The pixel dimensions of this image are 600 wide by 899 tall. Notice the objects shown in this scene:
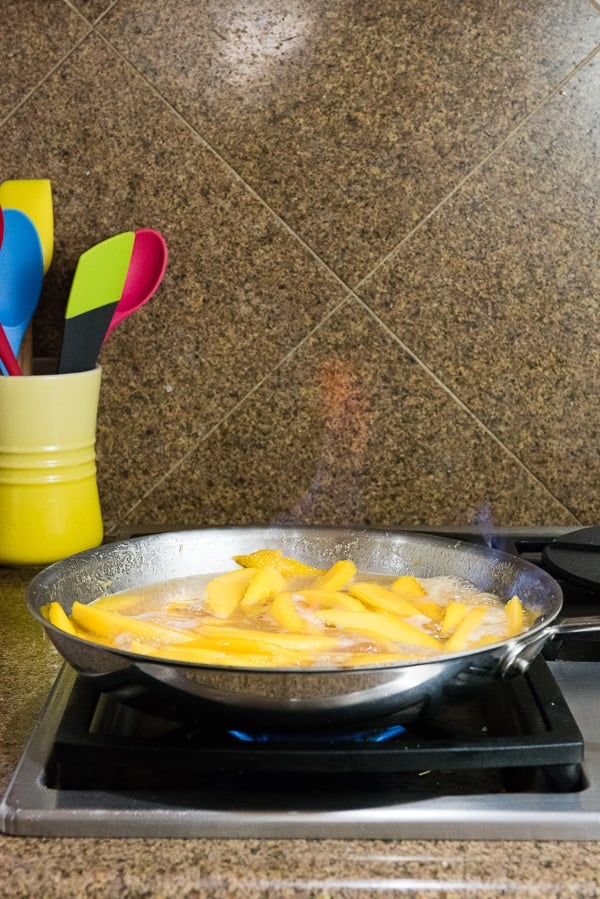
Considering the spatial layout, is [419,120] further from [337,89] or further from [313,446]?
[313,446]

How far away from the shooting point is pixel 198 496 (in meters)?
1.25

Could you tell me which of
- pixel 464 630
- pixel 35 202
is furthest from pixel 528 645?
pixel 35 202

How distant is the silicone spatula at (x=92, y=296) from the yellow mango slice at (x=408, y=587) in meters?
0.48

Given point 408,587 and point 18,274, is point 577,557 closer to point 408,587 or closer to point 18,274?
point 408,587

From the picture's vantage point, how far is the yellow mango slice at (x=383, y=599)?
755 millimetres

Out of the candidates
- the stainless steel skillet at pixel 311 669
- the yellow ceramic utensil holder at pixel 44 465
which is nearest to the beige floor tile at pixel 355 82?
the yellow ceramic utensil holder at pixel 44 465

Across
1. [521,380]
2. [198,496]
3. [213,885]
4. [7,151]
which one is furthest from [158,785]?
[7,151]

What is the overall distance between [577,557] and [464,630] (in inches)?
13.2

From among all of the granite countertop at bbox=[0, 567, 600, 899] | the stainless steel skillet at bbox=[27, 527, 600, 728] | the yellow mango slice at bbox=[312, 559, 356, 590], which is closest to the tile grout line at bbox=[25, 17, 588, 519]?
the stainless steel skillet at bbox=[27, 527, 600, 728]

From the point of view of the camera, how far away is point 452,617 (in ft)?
2.39

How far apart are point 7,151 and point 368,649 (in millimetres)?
842

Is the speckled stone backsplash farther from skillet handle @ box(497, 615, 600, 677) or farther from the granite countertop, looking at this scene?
the granite countertop

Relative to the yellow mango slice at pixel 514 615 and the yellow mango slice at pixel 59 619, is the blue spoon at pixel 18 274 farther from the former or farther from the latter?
the yellow mango slice at pixel 514 615

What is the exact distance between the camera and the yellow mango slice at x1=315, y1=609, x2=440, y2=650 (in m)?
0.68
